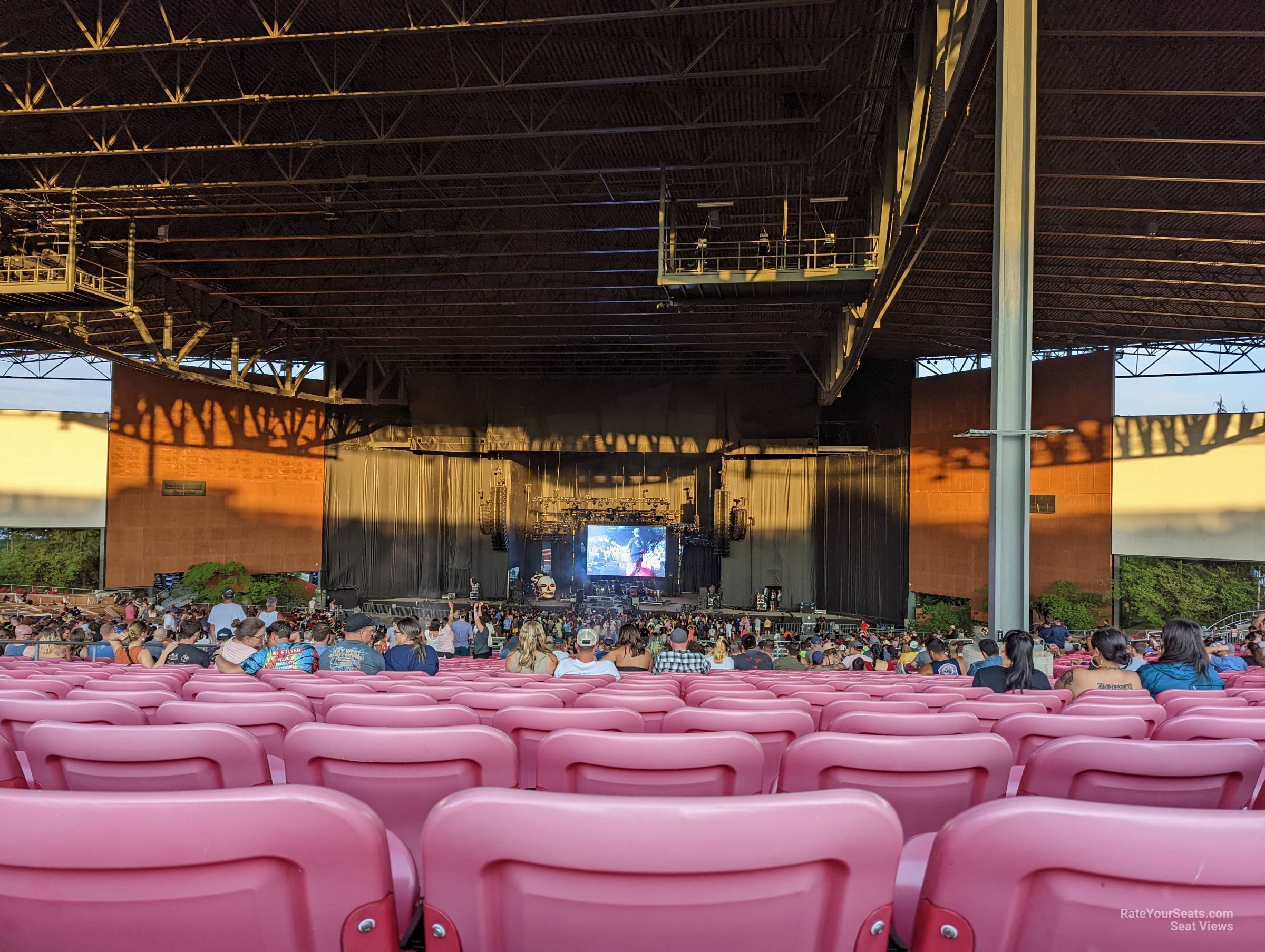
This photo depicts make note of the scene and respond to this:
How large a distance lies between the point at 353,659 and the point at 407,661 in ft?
2.00

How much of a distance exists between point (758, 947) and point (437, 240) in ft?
71.1

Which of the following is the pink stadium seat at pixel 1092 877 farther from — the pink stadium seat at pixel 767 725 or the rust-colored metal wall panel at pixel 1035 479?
the rust-colored metal wall panel at pixel 1035 479

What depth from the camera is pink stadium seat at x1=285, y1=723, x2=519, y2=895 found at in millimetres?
1868

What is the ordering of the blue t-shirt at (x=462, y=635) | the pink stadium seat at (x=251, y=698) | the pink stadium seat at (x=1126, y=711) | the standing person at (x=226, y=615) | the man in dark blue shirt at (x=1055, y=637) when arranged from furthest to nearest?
the man in dark blue shirt at (x=1055, y=637) < the blue t-shirt at (x=462, y=635) < the standing person at (x=226, y=615) < the pink stadium seat at (x=1126, y=711) < the pink stadium seat at (x=251, y=698)

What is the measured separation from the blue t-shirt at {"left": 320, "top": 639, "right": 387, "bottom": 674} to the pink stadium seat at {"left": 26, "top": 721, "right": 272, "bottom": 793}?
420 cm

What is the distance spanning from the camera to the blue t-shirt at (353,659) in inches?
239

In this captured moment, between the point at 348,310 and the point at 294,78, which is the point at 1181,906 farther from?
the point at 348,310

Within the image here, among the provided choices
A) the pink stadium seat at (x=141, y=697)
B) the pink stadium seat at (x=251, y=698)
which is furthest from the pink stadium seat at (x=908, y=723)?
the pink stadium seat at (x=141, y=697)

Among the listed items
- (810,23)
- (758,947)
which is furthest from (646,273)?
(758,947)

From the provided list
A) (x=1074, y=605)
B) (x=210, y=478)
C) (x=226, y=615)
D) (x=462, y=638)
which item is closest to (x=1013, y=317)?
(x=462, y=638)

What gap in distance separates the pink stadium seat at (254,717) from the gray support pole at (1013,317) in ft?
19.7

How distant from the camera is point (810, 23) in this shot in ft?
39.1

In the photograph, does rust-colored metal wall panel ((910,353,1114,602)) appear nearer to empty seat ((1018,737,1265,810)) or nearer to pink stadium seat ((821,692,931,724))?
pink stadium seat ((821,692,931,724))

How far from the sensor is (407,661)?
6613 millimetres
